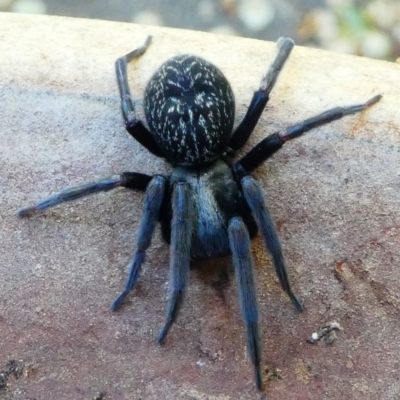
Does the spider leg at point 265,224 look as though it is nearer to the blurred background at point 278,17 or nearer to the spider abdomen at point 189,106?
the spider abdomen at point 189,106

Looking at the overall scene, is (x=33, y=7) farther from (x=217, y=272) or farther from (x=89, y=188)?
(x=217, y=272)

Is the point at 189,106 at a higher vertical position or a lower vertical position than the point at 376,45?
higher

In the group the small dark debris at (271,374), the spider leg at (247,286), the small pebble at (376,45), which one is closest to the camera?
the spider leg at (247,286)

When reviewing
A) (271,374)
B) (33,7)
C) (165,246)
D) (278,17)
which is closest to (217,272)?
(165,246)


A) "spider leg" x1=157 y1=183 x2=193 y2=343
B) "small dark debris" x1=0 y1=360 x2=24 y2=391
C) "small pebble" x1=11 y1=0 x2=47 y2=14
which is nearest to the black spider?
"spider leg" x1=157 y1=183 x2=193 y2=343

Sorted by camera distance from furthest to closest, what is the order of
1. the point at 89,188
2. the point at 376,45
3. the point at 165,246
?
the point at 376,45
the point at 165,246
the point at 89,188

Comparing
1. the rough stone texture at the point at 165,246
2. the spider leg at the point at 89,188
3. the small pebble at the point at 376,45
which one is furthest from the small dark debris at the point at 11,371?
the small pebble at the point at 376,45

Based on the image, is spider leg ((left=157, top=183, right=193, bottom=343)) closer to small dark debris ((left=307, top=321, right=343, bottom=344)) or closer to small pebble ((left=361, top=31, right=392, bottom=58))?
small dark debris ((left=307, top=321, right=343, bottom=344))

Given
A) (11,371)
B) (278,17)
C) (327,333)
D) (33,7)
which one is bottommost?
(11,371)
